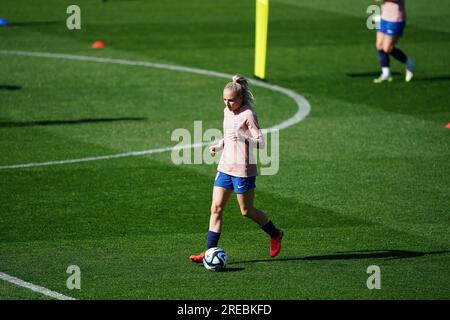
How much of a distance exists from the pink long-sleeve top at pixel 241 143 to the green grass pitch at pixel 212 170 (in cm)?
111

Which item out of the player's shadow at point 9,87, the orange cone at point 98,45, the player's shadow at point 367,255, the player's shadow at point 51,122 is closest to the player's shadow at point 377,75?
the player's shadow at point 51,122

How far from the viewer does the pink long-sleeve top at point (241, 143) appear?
11.1 metres

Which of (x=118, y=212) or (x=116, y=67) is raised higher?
(x=116, y=67)

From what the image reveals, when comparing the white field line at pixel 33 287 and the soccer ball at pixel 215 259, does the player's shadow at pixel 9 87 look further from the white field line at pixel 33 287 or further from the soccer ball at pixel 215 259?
the soccer ball at pixel 215 259

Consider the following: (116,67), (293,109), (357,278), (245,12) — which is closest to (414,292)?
(357,278)

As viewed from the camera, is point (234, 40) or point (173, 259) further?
point (234, 40)

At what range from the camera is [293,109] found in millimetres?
20281

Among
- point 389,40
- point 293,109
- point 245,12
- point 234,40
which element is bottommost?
point 293,109

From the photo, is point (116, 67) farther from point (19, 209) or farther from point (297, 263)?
point (297, 263)

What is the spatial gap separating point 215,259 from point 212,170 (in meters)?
5.00

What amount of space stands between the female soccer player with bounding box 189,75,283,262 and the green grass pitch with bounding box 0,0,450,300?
2.19ft

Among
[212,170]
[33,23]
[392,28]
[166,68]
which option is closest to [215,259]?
[212,170]

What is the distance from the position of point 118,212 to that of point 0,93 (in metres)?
8.78

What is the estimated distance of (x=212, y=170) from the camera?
15961 mm
